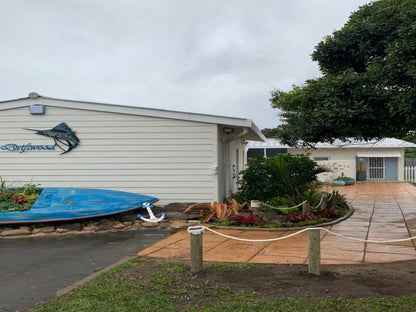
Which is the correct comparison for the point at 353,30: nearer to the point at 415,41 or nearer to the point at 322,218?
the point at 415,41

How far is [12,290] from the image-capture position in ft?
16.4

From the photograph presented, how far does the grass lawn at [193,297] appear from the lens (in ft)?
13.4

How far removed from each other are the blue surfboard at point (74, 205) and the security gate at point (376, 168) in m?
20.4

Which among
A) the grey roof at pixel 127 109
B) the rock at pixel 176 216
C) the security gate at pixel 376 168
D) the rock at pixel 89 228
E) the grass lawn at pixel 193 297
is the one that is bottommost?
the rock at pixel 89 228

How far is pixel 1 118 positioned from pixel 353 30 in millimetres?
10200

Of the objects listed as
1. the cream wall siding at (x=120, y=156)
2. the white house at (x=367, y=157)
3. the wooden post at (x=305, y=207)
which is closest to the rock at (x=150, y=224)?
the cream wall siding at (x=120, y=156)

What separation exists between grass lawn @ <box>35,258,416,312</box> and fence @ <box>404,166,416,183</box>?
938 inches

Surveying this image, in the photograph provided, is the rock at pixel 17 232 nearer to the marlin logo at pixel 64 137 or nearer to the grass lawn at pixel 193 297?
the marlin logo at pixel 64 137

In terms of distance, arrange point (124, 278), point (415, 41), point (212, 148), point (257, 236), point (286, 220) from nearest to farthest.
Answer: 1. point (124, 278)
2. point (415, 41)
3. point (257, 236)
4. point (286, 220)
5. point (212, 148)

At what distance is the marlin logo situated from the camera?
11281 millimetres

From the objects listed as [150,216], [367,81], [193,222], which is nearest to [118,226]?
[150,216]

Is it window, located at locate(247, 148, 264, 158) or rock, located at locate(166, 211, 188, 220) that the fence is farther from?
rock, located at locate(166, 211, 188, 220)

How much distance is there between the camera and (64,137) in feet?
37.2

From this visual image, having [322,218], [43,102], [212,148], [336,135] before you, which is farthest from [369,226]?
[43,102]
